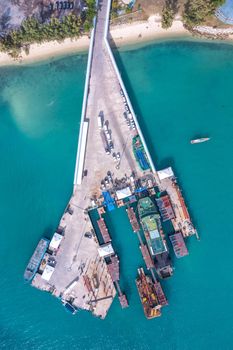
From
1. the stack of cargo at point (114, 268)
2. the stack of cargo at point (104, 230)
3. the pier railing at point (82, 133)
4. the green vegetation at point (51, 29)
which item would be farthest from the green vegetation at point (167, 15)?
the stack of cargo at point (114, 268)

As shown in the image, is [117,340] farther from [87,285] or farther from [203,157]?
[203,157]

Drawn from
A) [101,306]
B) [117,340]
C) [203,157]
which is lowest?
[117,340]

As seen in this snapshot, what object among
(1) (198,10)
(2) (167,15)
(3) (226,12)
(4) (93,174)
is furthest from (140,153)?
(3) (226,12)

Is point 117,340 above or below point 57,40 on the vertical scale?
below

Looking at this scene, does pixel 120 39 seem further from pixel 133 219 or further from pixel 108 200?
pixel 133 219

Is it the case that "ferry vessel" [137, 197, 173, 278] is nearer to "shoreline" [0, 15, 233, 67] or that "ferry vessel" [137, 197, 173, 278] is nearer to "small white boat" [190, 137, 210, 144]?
"small white boat" [190, 137, 210, 144]

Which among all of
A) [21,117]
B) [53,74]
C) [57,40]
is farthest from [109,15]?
[21,117]
